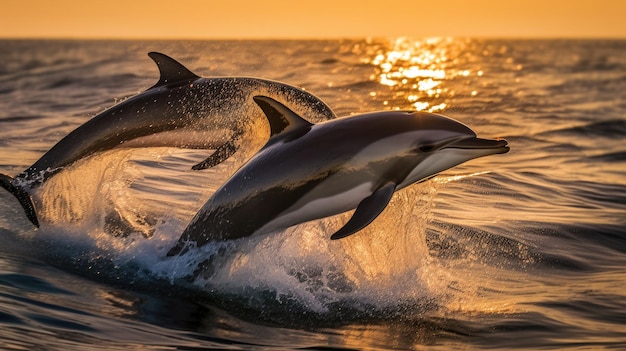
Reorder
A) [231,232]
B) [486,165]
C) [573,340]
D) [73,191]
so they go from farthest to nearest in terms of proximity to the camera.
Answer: [486,165] < [73,191] < [231,232] < [573,340]

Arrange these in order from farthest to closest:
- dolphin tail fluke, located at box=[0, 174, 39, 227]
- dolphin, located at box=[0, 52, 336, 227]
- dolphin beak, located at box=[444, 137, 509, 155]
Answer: dolphin, located at box=[0, 52, 336, 227]
dolphin tail fluke, located at box=[0, 174, 39, 227]
dolphin beak, located at box=[444, 137, 509, 155]

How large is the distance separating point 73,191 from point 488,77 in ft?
116

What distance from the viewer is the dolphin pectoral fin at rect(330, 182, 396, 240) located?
7.34m

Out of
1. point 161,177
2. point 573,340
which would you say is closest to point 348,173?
point 573,340

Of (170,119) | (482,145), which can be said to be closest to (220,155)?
(170,119)

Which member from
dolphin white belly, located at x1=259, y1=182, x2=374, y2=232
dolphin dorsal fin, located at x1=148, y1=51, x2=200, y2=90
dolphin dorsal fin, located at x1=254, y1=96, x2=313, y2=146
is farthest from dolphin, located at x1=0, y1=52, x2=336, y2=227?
dolphin white belly, located at x1=259, y1=182, x2=374, y2=232

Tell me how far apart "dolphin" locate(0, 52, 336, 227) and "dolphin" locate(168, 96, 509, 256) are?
160cm

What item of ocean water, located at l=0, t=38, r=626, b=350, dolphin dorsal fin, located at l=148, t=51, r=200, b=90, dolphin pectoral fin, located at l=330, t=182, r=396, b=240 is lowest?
ocean water, located at l=0, t=38, r=626, b=350

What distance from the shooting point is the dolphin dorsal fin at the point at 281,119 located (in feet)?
25.6

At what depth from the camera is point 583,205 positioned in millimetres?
13211

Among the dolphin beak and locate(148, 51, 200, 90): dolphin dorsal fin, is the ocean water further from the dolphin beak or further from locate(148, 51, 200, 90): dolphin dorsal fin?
the dolphin beak

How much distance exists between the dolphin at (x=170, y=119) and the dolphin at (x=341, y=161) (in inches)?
63.1

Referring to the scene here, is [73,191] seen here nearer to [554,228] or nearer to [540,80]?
[554,228]

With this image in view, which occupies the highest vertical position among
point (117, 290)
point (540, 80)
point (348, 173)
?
point (348, 173)
